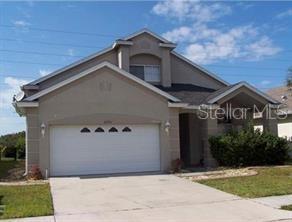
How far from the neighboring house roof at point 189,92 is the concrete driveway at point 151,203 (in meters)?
7.35

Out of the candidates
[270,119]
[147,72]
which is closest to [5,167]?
[147,72]

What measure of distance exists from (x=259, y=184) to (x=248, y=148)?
6.41 metres

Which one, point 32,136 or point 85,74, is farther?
point 85,74

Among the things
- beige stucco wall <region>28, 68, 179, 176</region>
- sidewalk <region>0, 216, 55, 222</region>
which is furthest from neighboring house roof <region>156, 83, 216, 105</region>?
sidewalk <region>0, 216, 55, 222</region>

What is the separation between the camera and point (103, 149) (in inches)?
789

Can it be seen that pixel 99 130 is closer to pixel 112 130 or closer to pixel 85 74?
pixel 112 130

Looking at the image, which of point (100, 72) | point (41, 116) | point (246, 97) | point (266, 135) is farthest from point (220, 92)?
point (41, 116)

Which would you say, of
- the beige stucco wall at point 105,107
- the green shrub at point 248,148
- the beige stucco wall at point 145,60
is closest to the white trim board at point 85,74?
the beige stucco wall at point 105,107

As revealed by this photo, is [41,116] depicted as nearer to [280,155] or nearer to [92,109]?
[92,109]

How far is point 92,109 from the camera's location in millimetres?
19938

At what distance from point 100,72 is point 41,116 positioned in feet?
11.2

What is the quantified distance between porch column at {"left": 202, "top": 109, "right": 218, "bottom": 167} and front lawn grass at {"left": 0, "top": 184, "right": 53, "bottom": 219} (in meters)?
9.39

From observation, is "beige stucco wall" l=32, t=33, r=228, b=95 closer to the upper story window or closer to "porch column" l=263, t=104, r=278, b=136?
the upper story window

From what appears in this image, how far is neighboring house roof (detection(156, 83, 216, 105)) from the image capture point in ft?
76.5
